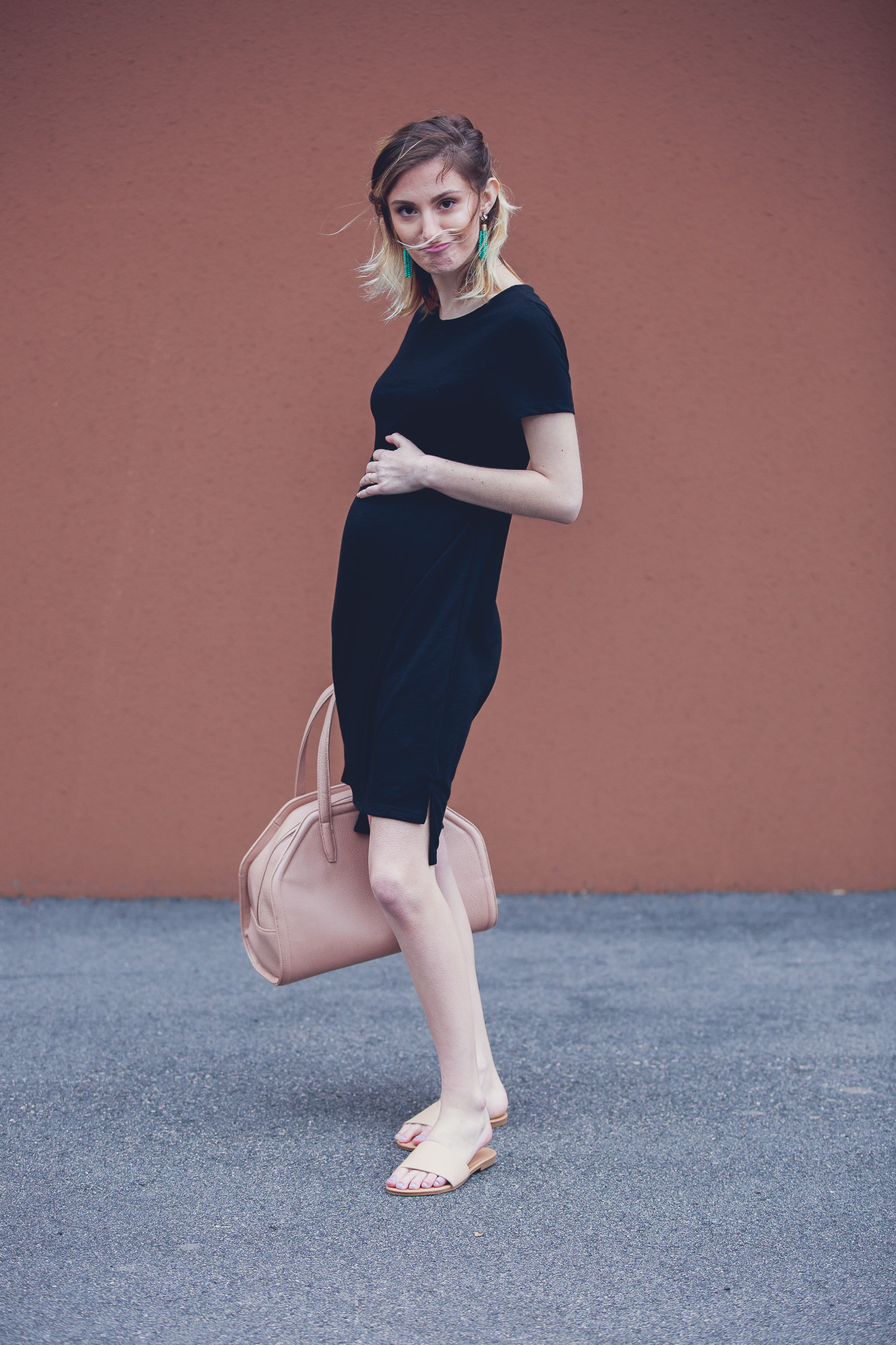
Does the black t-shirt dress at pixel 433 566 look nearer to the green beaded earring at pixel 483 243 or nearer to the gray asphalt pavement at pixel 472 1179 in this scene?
the green beaded earring at pixel 483 243

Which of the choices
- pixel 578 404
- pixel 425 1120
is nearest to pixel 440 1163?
pixel 425 1120

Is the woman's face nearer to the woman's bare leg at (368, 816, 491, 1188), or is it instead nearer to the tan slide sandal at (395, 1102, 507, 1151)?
the woman's bare leg at (368, 816, 491, 1188)

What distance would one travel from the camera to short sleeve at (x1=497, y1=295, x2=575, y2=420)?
5.89 feet

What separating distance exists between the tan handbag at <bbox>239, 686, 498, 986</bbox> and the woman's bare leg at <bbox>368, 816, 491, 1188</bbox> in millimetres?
102

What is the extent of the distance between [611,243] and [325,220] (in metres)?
0.93

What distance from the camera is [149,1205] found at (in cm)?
176

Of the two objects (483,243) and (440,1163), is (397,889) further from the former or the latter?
(483,243)

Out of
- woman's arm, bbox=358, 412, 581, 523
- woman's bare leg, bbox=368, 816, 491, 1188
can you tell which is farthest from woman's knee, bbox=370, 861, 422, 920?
woman's arm, bbox=358, 412, 581, 523

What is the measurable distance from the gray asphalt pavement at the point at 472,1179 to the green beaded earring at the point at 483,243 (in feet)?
5.03

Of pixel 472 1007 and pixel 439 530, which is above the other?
pixel 439 530

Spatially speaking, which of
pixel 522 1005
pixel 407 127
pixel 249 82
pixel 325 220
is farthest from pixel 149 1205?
pixel 249 82

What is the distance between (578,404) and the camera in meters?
3.73

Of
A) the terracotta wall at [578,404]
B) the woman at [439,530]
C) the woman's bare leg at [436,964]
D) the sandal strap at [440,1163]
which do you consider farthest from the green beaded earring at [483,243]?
the terracotta wall at [578,404]

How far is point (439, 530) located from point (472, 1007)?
0.82 metres
